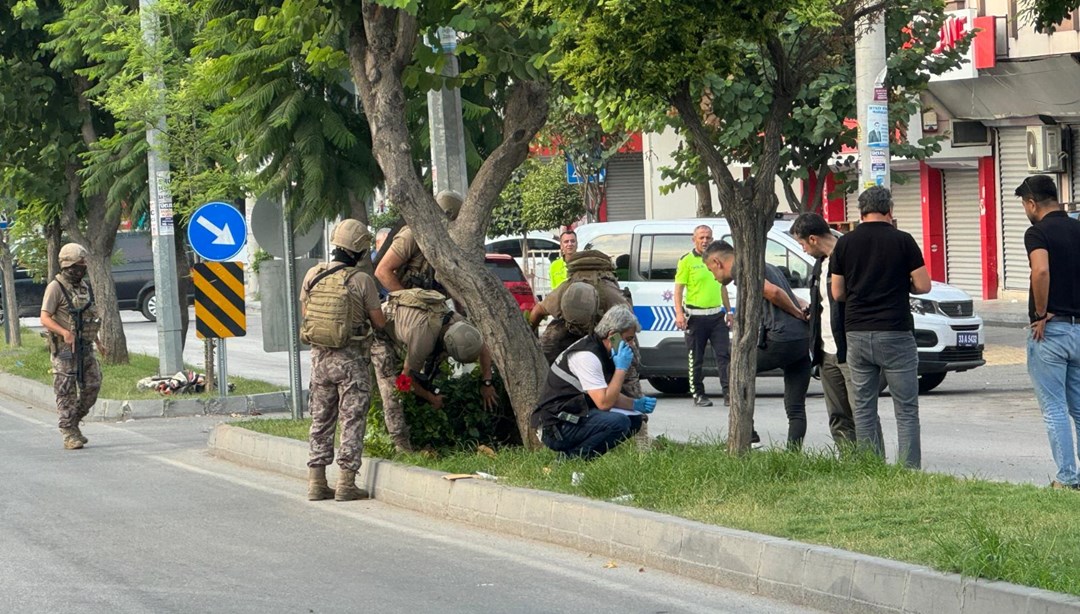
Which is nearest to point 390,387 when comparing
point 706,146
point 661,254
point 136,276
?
point 706,146

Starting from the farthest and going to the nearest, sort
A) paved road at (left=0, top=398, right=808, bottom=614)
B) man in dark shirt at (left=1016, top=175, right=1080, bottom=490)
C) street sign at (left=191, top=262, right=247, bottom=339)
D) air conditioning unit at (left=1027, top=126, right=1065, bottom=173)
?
air conditioning unit at (left=1027, top=126, right=1065, bottom=173), street sign at (left=191, top=262, right=247, bottom=339), man in dark shirt at (left=1016, top=175, right=1080, bottom=490), paved road at (left=0, top=398, right=808, bottom=614)

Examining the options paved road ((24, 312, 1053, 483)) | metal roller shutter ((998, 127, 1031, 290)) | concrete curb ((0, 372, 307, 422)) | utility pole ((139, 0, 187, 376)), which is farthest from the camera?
metal roller shutter ((998, 127, 1031, 290))

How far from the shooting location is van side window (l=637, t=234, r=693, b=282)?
57.3ft

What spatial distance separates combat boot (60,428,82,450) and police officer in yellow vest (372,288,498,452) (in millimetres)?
4667

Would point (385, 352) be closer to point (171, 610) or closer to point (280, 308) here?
point (171, 610)

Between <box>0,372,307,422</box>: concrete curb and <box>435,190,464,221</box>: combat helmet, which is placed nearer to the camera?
<box>435,190,464,221</box>: combat helmet

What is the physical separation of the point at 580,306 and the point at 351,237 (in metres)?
1.57

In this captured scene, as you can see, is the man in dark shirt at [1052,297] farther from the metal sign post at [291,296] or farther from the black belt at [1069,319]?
the metal sign post at [291,296]

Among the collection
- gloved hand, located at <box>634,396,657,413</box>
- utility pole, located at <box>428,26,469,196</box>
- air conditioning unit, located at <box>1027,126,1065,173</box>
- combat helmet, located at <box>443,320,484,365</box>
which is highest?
air conditioning unit, located at <box>1027,126,1065,173</box>

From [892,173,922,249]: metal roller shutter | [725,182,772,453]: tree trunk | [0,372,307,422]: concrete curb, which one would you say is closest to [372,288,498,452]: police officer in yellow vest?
[725,182,772,453]: tree trunk

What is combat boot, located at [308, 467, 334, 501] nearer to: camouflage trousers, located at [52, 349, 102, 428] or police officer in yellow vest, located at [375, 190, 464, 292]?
police officer in yellow vest, located at [375, 190, 464, 292]

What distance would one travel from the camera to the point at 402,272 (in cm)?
1180

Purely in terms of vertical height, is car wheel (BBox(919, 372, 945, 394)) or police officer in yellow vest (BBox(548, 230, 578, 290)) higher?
police officer in yellow vest (BBox(548, 230, 578, 290))

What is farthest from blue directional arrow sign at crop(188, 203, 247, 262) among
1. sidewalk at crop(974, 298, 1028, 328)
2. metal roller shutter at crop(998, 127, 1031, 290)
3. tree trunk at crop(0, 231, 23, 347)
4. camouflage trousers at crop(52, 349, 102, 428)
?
metal roller shutter at crop(998, 127, 1031, 290)
